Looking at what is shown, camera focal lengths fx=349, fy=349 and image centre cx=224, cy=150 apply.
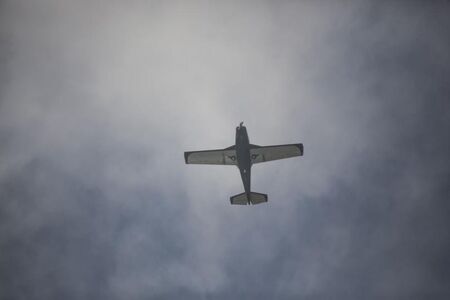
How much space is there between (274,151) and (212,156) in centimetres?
777

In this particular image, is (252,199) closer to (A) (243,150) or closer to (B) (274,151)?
(B) (274,151)

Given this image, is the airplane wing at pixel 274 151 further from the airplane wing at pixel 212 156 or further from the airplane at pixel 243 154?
the airplane wing at pixel 212 156

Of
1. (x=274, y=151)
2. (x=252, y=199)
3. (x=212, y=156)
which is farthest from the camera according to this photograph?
(x=252, y=199)

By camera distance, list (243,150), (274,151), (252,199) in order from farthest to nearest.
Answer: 1. (252,199)
2. (274,151)
3. (243,150)

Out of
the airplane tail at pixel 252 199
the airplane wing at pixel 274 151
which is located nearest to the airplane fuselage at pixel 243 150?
the airplane wing at pixel 274 151

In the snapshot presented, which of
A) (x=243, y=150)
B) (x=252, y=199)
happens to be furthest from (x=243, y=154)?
(x=252, y=199)

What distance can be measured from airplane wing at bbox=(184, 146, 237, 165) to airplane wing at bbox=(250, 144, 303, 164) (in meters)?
2.60

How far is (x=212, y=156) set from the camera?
4388cm

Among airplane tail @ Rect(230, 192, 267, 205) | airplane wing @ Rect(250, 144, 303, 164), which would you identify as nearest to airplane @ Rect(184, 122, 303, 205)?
airplane wing @ Rect(250, 144, 303, 164)

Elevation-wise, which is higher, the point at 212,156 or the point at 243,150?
the point at 243,150

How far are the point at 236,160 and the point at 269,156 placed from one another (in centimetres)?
420

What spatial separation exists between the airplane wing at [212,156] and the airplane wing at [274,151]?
2.60 meters

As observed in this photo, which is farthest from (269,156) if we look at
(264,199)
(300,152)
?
(264,199)

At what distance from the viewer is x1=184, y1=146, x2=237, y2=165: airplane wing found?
4347 cm
